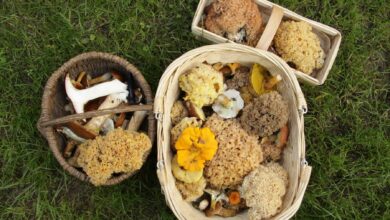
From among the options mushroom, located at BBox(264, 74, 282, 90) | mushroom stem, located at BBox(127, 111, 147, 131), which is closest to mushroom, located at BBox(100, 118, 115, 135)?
mushroom stem, located at BBox(127, 111, 147, 131)

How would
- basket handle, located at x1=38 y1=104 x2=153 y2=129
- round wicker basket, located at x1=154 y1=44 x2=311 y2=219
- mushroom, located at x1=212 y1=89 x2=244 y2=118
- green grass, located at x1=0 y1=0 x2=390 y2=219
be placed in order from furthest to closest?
green grass, located at x1=0 y1=0 x2=390 y2=219
mushroom, located at x1=212 y1=89 x2=244 y2=118
round wicker basket, located at x1=154 y1=44 x2=311 y2=219
basket handle, located at x1=38 y1=104 x2=153 y2=129

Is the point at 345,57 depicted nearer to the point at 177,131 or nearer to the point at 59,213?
the point at 177,131

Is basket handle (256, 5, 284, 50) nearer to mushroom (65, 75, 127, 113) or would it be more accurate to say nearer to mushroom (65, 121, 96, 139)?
mushroom (65, 75, 127, 113)

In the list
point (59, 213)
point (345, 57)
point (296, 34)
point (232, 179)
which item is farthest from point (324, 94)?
point (59, 213)

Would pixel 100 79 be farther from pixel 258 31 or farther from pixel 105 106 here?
pixel 258 31

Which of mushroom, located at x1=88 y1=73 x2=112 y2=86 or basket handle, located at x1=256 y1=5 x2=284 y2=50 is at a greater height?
basket handle, located at x1=256 y1=5 x2=284 y2=50

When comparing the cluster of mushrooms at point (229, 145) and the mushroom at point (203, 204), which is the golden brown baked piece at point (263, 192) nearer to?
the cluster of mushrooms at point (229, 145)

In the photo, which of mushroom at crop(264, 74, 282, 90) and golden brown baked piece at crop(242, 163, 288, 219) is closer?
golden brown baked piece at crop(242, 163, 288, 219)

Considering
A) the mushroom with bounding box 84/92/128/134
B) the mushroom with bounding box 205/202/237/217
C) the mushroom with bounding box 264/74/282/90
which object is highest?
the mushroom with bounding box 264/74/282/90
